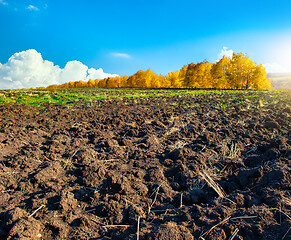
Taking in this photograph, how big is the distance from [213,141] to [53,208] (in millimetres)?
4618

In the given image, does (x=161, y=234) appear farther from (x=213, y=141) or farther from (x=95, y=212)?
(x=213, y=141)

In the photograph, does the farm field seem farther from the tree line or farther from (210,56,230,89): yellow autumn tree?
(210,56,230,89): yellow autumn tree

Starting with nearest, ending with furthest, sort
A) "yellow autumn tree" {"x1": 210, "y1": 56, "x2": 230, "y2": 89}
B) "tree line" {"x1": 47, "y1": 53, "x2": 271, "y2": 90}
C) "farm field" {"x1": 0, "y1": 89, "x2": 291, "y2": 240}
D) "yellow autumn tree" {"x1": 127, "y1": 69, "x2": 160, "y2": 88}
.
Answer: "farm field" {"x1": 0, "y1": 89, "x2": 291, "y2": 240}, "tree line" {"x1": 47, "y1": 53, "x2": 271, "y2": 90}, "yellow autumn tree" {"x1": 210, "y1": 56, "x2": 230, "y2": 89}, "yellow autumn tree" {"x1": 127, "y1": 69, "x2": 160, "y2": 88}

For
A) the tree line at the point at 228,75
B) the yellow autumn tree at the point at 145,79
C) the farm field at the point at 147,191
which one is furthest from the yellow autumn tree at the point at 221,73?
the farm field at the point at 147,191

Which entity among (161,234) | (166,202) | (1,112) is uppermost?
(1,112)

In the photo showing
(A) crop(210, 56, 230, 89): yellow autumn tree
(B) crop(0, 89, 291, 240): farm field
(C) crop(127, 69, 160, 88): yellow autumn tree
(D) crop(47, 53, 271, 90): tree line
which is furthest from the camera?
(C) crop(127, 69, 160, 88): yellow autumn tree

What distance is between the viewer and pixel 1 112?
10906 mm

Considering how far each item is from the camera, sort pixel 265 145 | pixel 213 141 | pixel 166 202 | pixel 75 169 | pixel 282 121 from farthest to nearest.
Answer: pixel 282 121 < pixel 213 141 < pixel 265 145 < pixel 75 169 < pixel 166 202

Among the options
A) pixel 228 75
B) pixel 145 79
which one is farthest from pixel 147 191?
pixel 145 79

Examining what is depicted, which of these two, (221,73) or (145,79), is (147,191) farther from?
(145,79)

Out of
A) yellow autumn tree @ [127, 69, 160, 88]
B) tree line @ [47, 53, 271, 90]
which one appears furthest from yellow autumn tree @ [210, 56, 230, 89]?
yellow autumn tree @ [127, 69, 160, 88]

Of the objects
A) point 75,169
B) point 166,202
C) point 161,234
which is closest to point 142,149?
point 75,169

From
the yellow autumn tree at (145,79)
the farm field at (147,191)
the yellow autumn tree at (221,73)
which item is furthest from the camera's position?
the yellow autumn tree at (145,79)

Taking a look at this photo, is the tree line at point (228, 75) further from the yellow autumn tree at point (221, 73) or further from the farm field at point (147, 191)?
the farm field at point (147, 191)
